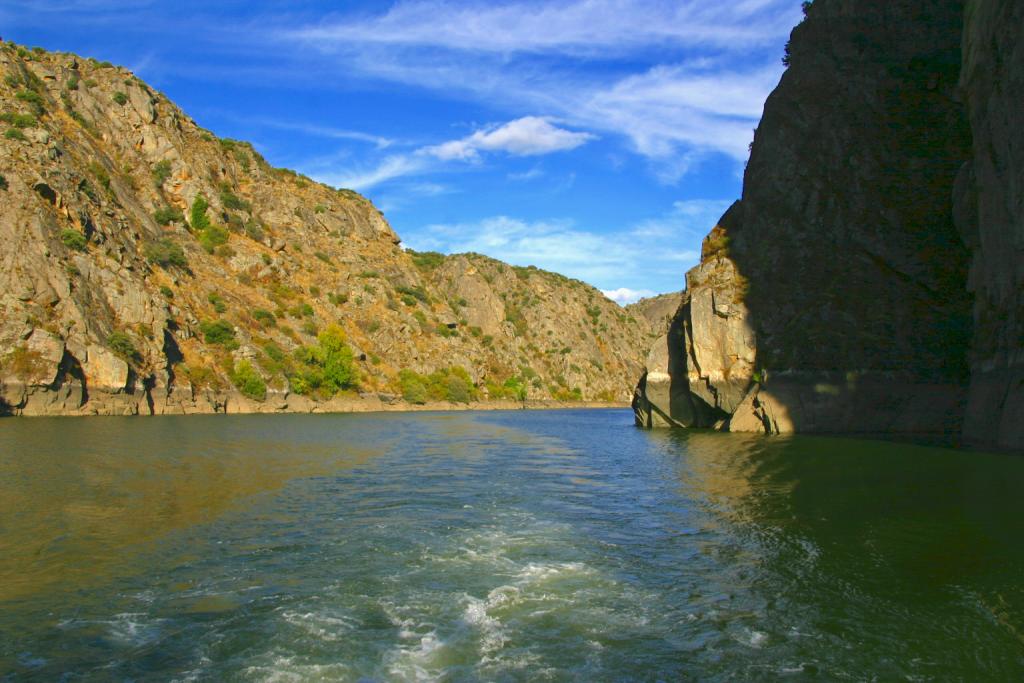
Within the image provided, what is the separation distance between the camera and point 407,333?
111125 mm

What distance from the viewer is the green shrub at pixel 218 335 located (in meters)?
76.6

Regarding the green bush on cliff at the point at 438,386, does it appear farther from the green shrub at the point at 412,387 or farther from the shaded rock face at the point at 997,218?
the shaded rock face at the point at 997,218

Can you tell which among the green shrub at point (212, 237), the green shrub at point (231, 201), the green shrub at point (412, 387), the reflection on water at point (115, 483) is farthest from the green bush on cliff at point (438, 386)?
the reflection on water at point (115, 483)

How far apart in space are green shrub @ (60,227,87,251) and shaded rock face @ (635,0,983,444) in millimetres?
51456

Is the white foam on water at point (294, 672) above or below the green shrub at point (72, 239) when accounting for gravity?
below

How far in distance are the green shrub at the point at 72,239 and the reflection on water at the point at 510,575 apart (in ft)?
153

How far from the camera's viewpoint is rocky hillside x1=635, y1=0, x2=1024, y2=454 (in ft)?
106

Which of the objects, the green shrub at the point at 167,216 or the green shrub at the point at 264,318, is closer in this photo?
the green shrub at the point at 264,318

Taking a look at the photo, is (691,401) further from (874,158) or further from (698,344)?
(874,158)

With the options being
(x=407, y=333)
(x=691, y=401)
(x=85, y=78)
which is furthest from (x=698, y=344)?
(x=85, y=78)

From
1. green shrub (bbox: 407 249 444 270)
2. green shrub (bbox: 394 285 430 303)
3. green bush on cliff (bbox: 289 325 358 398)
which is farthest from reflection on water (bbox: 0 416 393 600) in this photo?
green shrub (bbox: 407 249 444 270)

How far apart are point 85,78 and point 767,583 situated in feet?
369

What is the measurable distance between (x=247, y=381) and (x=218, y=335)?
6881 mm

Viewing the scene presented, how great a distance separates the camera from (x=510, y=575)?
11625 mm
